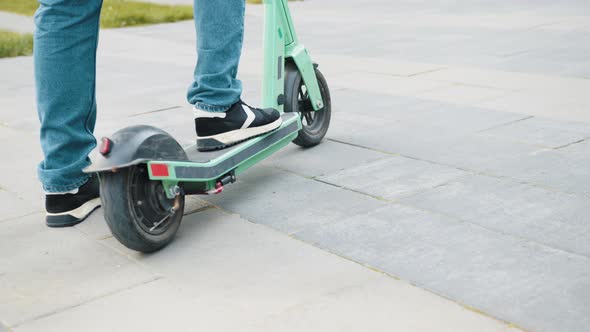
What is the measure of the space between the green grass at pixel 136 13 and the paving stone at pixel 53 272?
7205 millimetres

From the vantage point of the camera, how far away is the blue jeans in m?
2.91

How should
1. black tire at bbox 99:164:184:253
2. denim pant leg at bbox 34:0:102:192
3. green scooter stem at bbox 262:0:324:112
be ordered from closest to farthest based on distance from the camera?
1. black tire at bbox 99:164:184:253
2. denim pant leg at bbox 34:0:102:192
3. green scooter stem at bbox 262:0:324:112

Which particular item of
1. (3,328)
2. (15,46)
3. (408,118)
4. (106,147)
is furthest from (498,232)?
(15,46)

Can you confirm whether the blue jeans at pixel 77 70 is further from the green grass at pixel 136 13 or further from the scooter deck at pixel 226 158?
the green grass at pixel 136 13

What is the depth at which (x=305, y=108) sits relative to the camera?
12.7 feet

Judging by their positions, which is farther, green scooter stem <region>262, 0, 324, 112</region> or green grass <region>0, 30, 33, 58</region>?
green grass <region>0, 30, 33, 58</region>

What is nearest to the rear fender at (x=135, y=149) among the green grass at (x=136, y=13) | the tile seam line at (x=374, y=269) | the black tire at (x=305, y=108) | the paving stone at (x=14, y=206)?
the tile seam line at (x=374, y=269)

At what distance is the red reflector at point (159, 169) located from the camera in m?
2.62

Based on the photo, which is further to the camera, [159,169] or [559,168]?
[559,168]

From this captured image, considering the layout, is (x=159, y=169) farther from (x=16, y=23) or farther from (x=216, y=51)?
(x=16, y=23)

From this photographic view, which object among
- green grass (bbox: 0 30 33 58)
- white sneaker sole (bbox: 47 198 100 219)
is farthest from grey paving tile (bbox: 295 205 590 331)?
green grass (bbox: 0 30 33 58)

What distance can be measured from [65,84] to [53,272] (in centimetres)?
72

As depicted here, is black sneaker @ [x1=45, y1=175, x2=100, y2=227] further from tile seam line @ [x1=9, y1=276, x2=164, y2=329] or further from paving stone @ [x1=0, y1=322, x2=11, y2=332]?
paving stone @ [x1=0, y1=322, x2=11, y2=332]

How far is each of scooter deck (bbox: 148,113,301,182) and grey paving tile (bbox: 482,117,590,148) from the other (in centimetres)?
104
